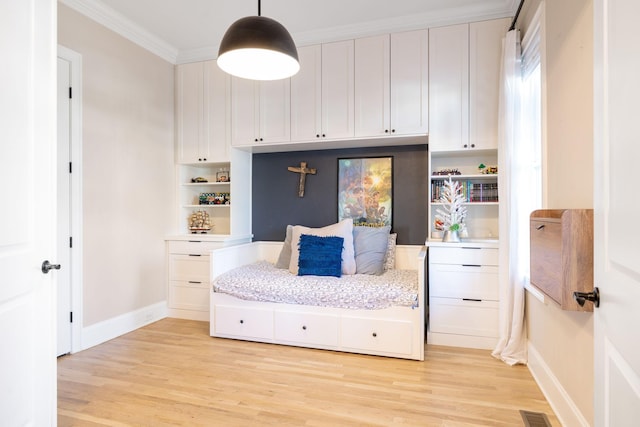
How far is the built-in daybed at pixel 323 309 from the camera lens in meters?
2.72

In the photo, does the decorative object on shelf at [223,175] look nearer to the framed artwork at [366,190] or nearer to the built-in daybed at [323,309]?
the built-in daybed at [323,309]

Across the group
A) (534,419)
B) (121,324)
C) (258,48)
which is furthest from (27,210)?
(534,419)

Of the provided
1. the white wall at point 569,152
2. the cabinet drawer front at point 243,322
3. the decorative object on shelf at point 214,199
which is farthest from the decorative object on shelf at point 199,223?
the white wall at point 569,152

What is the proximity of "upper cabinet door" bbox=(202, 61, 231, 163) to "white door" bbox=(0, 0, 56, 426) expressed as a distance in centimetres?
215

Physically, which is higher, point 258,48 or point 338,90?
point 338,90

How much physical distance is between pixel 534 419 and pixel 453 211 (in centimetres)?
162

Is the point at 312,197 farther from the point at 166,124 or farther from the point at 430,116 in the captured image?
the point at 166,124

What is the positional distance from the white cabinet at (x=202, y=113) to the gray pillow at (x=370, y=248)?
1641mm

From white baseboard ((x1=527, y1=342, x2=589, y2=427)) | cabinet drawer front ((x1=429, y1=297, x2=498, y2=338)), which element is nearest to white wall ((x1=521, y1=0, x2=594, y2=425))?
white baseboard ((x1=527, y1=342, x2=589, y2=427))

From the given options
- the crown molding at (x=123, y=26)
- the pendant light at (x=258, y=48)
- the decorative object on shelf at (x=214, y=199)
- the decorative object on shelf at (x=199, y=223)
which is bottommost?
the decorative object on shelf at (x=199, y=223)

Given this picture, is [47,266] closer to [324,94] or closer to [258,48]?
[258,48]

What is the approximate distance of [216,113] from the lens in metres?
3.81

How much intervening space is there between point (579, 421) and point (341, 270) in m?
1.93

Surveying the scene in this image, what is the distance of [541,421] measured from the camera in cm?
190
